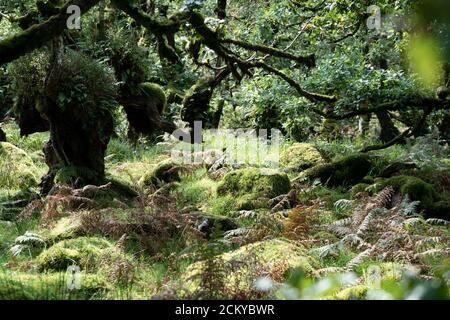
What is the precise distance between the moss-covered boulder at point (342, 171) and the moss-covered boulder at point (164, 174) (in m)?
2.52

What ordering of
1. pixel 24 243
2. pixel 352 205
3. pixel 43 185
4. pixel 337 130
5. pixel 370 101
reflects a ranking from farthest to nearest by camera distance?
pixel 337 130, pixel 370 101, pixel 43 185, pixel 352 205, pixel 24 243

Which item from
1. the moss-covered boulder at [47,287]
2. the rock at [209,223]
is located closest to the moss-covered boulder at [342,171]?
the rock at [209,223]

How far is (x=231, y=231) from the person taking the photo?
5938mm

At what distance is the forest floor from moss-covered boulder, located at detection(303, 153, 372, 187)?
0.02m

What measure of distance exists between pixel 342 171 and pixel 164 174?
11.3 ft

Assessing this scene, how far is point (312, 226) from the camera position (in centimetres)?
678

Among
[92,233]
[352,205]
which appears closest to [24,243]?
[92,233]

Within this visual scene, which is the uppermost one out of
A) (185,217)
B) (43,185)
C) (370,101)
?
(370,101)

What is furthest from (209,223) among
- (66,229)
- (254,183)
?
(254,183)

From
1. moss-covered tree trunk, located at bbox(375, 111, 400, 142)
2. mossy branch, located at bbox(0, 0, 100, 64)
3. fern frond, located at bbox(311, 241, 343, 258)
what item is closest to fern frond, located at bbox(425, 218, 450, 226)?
fern frond, located at bbox(311, 241, 343, 258)

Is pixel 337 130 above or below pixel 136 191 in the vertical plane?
above

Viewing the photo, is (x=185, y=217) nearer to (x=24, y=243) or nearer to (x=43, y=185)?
(x=24, y=243)

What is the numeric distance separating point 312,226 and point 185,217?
1.63m

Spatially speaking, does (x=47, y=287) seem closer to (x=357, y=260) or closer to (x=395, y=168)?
(x=357, y=260)
